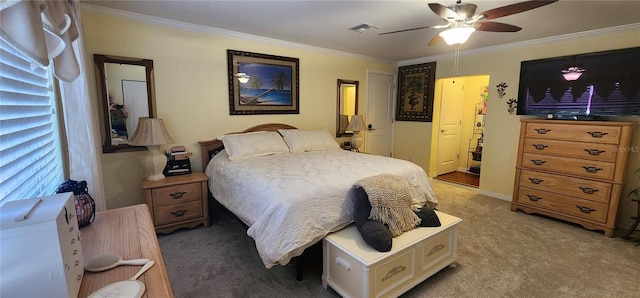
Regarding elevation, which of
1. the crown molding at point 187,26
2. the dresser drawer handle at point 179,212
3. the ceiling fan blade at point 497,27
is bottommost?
the dresser drawer handle at point 179,212

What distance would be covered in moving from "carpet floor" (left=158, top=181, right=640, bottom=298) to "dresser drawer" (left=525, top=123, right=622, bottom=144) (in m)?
1.03

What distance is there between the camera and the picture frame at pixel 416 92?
493 centimetres

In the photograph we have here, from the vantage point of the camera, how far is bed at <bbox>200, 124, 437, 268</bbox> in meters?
1.88

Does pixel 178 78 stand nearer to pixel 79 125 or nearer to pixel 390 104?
pixel 79 125

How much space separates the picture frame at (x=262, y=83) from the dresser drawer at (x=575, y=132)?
10.2 feet

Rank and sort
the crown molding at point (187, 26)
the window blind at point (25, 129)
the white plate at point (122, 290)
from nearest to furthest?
the white plate at point (122, 290), the window blind at point (25, 129), the crown molding at point (187, 26)

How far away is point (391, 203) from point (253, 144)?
1.86 metres

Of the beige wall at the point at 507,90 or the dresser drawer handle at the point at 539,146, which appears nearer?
the dresser drawer handle at the point at 539,146

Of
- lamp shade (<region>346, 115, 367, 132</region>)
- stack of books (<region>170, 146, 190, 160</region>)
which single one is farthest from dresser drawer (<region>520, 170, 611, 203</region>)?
stack of books (<region>170, 146, 190, 160</region>)

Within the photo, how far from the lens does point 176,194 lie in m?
2.84

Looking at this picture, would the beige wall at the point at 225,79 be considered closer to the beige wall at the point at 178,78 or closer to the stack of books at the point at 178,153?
the beige wall at the point at 178,78

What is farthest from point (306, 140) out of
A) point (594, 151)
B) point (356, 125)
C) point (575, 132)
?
point (594, 151)

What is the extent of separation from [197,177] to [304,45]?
2.37 metres

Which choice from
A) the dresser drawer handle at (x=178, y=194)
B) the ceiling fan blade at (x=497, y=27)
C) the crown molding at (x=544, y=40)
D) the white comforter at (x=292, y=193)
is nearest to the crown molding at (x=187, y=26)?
the white comforter at (x=292, y=193)
